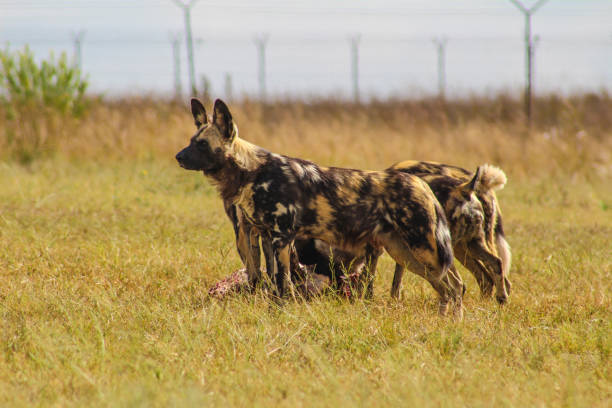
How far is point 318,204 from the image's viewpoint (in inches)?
223

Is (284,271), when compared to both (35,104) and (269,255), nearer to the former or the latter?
(269,255)

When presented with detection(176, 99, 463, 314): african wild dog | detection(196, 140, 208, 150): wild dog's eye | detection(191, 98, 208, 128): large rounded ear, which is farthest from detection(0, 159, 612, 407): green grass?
detection(191, 98, 208, 128): large rounded ear

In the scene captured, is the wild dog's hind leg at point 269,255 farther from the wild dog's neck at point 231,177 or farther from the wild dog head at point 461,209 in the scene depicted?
the wild dog head at point 461,209

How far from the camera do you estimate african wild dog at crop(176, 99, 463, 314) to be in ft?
18.2

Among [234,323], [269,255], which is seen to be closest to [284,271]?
[269,255]

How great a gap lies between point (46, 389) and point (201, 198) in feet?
24.8

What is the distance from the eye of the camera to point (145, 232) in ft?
28.0

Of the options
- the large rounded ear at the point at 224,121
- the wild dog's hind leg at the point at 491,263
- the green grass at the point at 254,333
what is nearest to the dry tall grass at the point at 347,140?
the green grass at the point at 254,333

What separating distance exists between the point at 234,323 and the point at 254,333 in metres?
0.22

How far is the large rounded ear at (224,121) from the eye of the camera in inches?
217

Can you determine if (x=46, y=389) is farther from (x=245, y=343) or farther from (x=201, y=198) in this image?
(x=201, y=198)

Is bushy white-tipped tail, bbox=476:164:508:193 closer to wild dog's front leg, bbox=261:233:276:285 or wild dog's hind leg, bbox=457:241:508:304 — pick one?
wild dog's hind leg, bbox=457:241:508:304

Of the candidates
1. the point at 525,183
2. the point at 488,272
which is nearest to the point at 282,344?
the point at 488,272

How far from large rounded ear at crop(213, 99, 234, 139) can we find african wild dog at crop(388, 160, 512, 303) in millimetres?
1668
